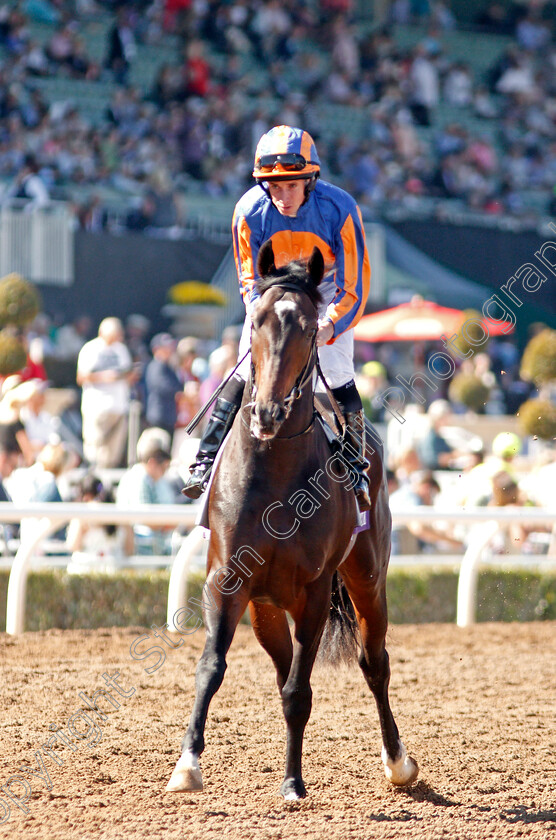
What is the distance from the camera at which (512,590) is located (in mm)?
8078

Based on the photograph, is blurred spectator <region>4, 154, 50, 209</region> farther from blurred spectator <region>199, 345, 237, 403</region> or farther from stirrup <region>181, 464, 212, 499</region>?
stirrup <region>181, 464, 212, 499</region>

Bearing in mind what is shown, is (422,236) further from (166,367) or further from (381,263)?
(166,367)

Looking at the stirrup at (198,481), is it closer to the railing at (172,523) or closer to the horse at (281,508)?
the horse at (281,508)

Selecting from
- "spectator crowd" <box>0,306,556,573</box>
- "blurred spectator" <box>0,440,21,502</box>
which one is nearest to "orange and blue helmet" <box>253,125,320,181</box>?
"spectator crowd" <box>0,306,556,573</box>

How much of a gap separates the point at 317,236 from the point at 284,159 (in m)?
0.33

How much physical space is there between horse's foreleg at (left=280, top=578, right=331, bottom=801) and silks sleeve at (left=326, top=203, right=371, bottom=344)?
3.13 ft

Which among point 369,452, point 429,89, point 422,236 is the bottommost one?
point 369,452

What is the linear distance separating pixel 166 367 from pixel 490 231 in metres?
7.43

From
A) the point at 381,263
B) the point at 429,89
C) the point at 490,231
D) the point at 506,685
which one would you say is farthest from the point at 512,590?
the point at 429,89

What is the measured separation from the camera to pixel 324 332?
3.77m

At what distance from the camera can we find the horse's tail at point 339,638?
4387 millimetres

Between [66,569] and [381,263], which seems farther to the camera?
[381,263]

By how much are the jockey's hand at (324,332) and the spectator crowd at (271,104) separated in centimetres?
1008

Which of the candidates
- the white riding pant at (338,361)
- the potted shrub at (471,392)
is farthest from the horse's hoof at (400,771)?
the potted shrub at (471,392)
